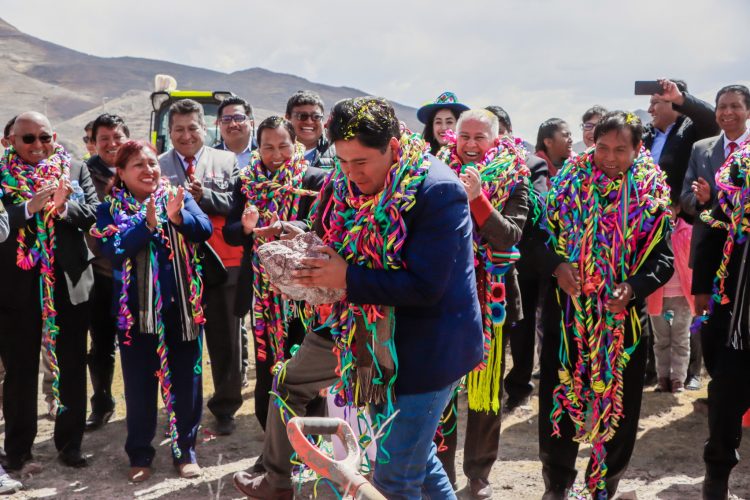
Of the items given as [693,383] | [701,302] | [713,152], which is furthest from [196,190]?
[693,383]

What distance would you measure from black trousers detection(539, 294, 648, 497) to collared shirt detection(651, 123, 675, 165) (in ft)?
8.86

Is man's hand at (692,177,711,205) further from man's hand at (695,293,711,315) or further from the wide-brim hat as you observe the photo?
the wide-brim hat

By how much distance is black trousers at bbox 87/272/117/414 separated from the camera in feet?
18.3

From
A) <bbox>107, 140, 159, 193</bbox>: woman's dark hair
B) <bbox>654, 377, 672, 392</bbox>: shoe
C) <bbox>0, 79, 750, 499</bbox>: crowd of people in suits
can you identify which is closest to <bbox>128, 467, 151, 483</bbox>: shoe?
<bbox>0, 79, 750, 499</bbox>: crowd of people in suits

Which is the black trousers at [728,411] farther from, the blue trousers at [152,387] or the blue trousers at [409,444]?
the blue trousers at [152,387]

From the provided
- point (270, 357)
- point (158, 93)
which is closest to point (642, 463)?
point (270, 357)

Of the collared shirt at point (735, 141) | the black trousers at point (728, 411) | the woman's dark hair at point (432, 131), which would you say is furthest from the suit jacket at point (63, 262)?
the collared shirt at point (735, 141)

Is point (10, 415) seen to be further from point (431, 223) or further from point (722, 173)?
point (722, 173)

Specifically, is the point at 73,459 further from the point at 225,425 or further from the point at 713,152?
the point at 713,152

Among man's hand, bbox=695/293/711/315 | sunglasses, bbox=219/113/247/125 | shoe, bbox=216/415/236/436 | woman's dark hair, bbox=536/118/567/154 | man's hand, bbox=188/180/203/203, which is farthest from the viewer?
woman's dark hair, bbox=536/118/567/154

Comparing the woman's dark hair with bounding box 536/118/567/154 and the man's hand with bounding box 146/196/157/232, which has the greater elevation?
the woman's dark hair with bounding box 536/118/567/154

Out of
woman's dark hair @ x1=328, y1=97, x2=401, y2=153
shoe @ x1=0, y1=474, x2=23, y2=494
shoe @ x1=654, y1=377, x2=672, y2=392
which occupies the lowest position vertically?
shoe @ x1=0, y1=474, x2=23, y2=494

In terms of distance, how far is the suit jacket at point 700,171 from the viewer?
5.16 meters

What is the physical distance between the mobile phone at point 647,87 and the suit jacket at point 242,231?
8.62 feet
